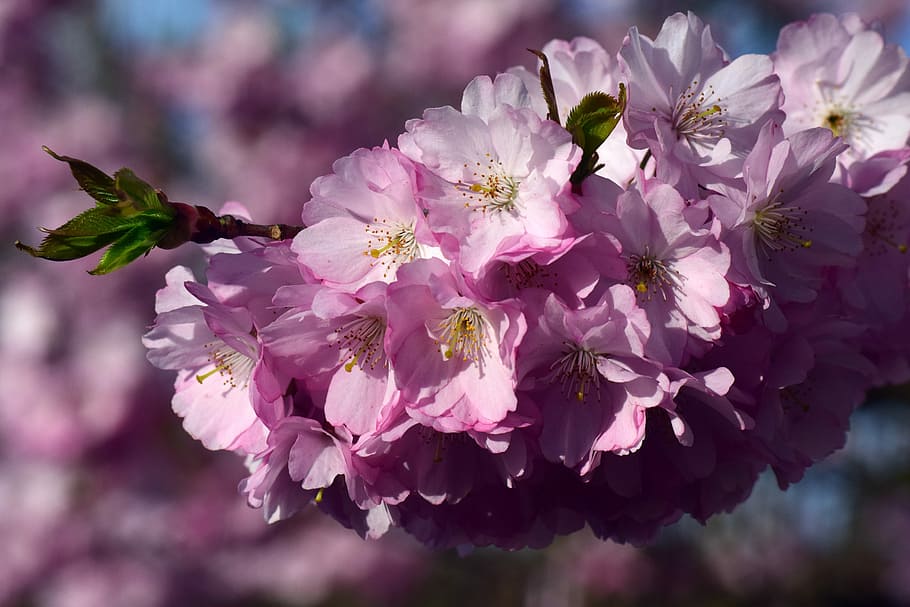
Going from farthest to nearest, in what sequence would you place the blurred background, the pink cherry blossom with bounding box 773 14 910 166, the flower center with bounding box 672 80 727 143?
1. the blurred background
2. the pink cherry blossom with bounding box 773 14 910 166
3. the flower center with bounding box 672 80 727 143

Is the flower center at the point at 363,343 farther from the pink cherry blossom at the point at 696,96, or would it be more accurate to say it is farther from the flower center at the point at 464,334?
the pink cherry blossom at the point at 696,96

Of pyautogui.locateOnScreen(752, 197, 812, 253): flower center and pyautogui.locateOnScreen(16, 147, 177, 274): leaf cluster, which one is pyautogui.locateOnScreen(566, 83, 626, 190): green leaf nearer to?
pyautogui.locateOnScreen(752, 197, 812, 253): flower center

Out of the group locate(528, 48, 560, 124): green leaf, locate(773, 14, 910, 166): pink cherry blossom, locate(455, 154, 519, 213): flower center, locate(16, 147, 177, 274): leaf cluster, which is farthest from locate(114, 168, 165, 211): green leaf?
locate(773, 14, 910, 166): pink cherry blossom

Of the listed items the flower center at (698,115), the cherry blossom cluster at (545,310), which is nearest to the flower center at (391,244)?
the cherry blossom cluster at (545,310)

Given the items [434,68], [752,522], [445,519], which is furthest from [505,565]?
[445,519]

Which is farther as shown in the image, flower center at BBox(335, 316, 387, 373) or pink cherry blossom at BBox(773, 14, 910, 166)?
pink cherry blossom at BBox(773, 14, 910, 166)

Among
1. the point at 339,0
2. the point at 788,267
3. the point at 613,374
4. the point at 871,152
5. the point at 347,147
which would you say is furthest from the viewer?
the point at 339,0

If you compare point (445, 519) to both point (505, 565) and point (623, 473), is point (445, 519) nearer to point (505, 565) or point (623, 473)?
point (623, 473)
